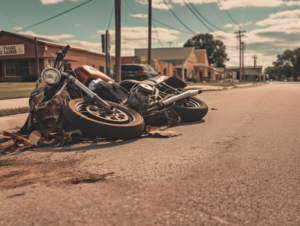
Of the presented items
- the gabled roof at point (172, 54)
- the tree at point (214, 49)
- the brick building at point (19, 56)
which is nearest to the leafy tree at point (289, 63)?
the tree at point (214, 49)

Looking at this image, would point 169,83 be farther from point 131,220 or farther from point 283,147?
point 131,220

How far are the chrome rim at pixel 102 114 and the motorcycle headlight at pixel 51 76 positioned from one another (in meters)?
0.55

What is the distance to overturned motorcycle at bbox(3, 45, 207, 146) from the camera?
17.0 ft

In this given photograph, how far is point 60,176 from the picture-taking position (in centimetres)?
356

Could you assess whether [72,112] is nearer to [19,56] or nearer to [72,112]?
[72,112]

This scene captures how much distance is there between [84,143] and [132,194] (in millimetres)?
2571

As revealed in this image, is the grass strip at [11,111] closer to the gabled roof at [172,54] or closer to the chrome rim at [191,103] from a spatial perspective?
the chrome rim at [191,103]

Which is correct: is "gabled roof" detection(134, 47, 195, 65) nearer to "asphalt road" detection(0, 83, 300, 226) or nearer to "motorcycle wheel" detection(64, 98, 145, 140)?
"motorcycle wheel" detection(64, 98, 145, 140)

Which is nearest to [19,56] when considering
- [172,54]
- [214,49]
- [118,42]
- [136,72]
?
[136,72]

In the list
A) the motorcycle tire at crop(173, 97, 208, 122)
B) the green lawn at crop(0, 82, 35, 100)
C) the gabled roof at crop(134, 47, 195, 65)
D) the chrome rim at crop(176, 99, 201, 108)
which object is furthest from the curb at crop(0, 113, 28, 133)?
the gabled roof at crop(134, 47, 195, 65)

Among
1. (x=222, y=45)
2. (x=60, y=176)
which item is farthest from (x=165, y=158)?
(x=222, y=45)

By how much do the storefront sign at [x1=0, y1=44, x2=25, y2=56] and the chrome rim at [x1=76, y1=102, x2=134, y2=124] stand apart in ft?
99.5

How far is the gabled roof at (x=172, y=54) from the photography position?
56831mm

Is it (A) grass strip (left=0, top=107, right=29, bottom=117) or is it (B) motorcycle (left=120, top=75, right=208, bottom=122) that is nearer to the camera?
(B) motorcycle (left=120, top=75, right=208, bottom=122)
